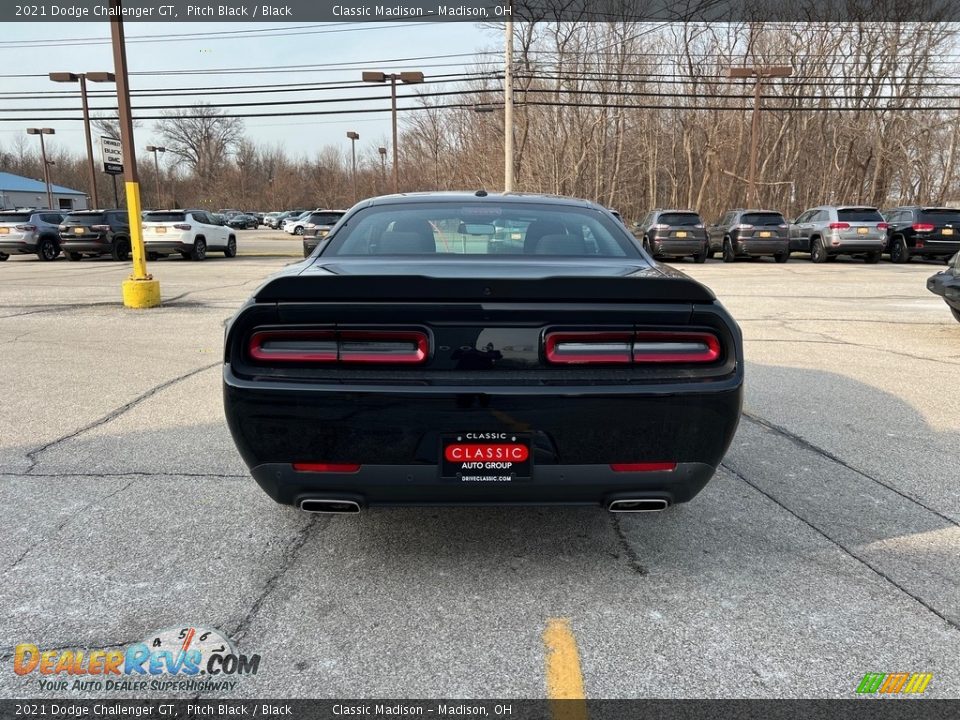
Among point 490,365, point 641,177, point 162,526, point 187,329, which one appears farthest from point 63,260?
point 641,177

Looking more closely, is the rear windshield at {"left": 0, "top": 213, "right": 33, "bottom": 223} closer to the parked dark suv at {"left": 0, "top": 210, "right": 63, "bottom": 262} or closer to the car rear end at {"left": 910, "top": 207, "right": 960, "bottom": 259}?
the parked dark suv at {"left": 0, "top": 210, "right": 63, "bottom": 262}

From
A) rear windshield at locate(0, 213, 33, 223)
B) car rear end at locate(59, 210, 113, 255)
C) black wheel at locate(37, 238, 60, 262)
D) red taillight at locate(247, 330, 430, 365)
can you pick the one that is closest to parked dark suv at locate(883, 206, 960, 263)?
red taillight at locate(247, 330, 430, 365)

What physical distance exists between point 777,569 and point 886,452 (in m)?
1.95

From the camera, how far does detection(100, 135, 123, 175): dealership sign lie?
9.84 m

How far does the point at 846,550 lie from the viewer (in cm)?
292

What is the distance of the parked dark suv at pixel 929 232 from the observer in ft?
62.1

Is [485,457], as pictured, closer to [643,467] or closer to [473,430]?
[473,430]

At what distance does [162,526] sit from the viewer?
3.13 metres

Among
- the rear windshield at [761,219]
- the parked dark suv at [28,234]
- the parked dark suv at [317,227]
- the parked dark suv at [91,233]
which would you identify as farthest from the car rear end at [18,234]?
the rear windshield at [761,219]

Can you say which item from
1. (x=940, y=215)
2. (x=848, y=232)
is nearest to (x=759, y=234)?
(x=848, y=232)

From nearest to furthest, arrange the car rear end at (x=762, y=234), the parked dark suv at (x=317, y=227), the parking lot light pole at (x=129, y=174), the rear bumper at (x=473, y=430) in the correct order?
1. the rear bumper at (x=473, y=430)
2. the parking lot light pole at (x=129, y=174)
3. the parked dark suv at (x=317, y=227)
4. the car rear end at (x=762, y=234)

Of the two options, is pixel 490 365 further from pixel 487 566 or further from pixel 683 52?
pixel 683 52

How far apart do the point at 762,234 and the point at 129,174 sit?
1748cm

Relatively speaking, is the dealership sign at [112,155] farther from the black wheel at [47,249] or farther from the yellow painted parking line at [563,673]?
the black wheel at [47,249]
